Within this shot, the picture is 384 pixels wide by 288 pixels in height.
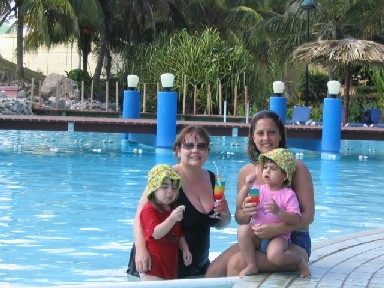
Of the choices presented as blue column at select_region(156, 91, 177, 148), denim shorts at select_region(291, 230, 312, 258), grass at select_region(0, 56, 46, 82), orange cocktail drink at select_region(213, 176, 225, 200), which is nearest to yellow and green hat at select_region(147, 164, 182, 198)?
orange cocktail drink at select_region(213, 176, 225, 200)

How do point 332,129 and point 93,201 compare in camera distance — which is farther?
point 332,129

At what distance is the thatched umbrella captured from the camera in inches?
869

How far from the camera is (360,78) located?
1378 inches

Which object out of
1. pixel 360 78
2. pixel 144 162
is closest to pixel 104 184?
pixel 144 162

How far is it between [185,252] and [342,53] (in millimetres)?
17467

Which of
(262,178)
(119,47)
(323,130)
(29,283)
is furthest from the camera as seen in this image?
(119,47)

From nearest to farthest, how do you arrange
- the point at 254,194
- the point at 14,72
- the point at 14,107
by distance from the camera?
the point at 254,194 → the point at 14,107 → the point at 14,72

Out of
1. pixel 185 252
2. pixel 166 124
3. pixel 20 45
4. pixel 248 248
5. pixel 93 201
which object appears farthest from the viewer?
pixel 20 45

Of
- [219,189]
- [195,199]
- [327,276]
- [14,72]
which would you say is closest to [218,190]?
[219,189]

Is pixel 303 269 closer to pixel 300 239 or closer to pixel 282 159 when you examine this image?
pixel 300 239

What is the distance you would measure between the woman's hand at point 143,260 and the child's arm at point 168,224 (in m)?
0.11

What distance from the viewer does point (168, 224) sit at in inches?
200

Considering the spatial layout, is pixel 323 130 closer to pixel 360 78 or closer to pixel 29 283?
pixel 29 283

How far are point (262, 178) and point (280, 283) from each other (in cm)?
66
